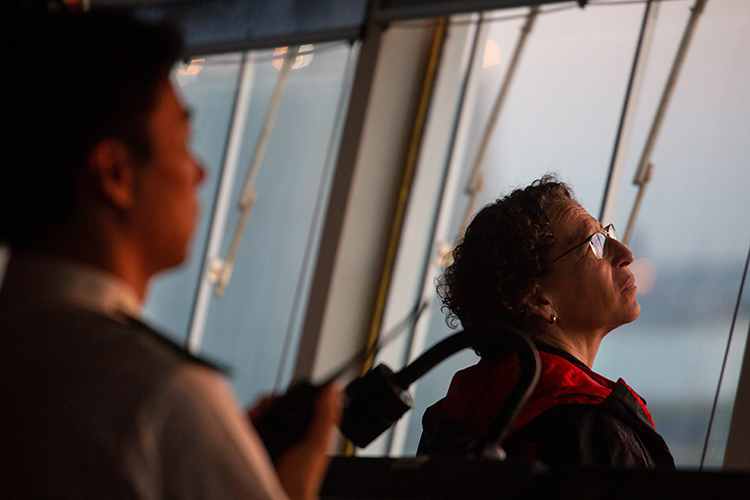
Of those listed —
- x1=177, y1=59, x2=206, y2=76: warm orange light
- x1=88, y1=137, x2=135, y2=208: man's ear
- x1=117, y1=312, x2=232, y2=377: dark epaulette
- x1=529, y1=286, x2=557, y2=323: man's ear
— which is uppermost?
x1=177, y1=59, x2=206, y2=76: warm orange light

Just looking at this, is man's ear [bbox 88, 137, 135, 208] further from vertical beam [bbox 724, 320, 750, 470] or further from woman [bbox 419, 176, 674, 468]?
vertical beam [bbox 724, 320, 750, 470]

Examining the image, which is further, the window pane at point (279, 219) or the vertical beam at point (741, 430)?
the window pane at point (279, 219)

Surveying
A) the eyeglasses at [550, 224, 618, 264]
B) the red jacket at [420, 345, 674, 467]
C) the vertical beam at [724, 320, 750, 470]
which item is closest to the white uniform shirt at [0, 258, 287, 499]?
the red jacket at [420, 345, 674, 467]

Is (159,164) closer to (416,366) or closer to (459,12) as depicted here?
(416,366)

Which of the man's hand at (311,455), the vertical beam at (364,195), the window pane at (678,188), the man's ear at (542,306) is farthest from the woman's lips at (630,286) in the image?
the vertical beam at (364,195)

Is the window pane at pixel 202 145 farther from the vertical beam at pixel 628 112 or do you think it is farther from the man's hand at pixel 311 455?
the man's hand at pixel 311 455

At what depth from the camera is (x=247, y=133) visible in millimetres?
4332

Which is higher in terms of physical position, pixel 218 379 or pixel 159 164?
pixel 159 164

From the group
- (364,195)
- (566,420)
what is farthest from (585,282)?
(364,195)

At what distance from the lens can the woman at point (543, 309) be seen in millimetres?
1325

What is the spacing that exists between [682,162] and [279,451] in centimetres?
253

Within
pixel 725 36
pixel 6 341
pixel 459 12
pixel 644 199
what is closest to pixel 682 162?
pixel 644 199

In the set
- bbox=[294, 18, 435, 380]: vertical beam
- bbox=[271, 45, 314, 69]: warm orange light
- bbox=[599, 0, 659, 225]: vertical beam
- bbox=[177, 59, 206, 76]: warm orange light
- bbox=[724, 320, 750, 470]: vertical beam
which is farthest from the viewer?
bbox=[177, 59, 206, 76]: warm orange light

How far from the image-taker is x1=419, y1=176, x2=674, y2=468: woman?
1325 millimetres
